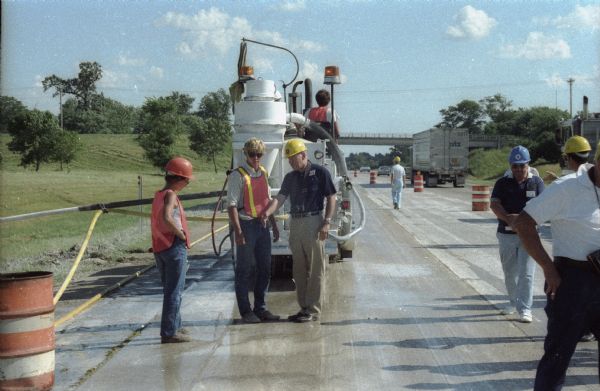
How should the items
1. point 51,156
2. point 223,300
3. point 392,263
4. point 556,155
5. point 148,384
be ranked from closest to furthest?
point 148,384
point 223,300
point 392,263
point 51,156
point 556,155

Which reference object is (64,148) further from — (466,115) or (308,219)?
(466,115)

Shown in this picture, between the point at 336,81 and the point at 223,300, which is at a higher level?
the point at 336,81

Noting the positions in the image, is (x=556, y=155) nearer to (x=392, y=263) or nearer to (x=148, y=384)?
(x=392, y=263)

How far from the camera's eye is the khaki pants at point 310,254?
802 centimetres

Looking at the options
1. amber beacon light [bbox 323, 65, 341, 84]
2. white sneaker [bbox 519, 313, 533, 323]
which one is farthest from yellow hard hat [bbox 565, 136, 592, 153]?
amber beacon light [bbox 323, 65, 341, 84]

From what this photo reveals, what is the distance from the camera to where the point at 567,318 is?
4.45 meters

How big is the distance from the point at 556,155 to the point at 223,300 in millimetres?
75964

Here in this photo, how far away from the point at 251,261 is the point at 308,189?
1003mm

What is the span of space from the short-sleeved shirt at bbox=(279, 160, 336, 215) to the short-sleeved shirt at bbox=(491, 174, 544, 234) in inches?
69.7

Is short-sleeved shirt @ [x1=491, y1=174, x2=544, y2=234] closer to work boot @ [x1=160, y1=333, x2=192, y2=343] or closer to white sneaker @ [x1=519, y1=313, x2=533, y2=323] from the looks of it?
white sneaker @ [x1=519, y1=313, x2=533, y2=323]

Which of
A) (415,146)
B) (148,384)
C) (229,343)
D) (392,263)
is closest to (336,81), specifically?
(392,263)

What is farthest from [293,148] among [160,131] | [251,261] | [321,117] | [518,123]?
[518,123]

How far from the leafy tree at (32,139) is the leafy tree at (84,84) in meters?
69.8

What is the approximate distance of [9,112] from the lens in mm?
70250
